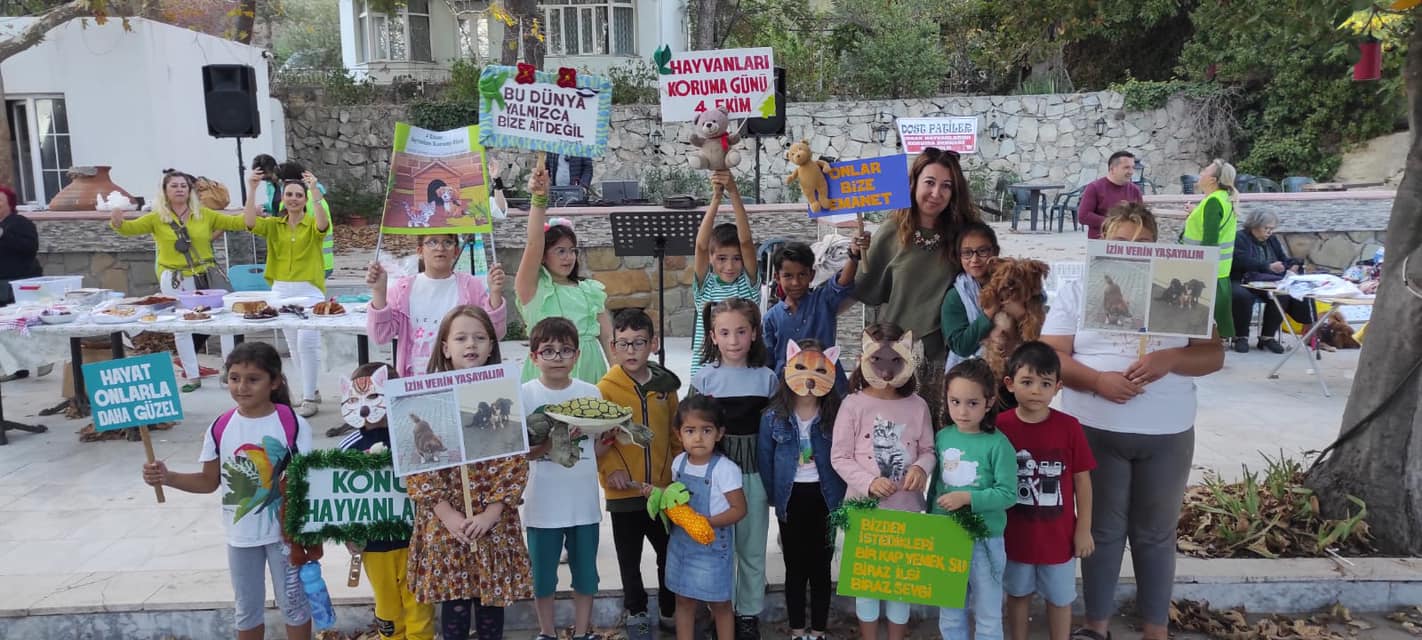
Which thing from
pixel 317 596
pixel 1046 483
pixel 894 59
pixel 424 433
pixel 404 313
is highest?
pixel 894 59

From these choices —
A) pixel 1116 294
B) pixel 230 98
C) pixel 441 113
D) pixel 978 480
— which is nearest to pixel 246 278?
pixel 230 98

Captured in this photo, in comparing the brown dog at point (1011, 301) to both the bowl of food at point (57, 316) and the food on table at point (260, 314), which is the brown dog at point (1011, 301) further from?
the bowl of food at point (57, 316)

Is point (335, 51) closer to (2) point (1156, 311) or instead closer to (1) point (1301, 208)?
(1) point (1301, 208)

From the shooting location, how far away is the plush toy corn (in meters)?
3.14

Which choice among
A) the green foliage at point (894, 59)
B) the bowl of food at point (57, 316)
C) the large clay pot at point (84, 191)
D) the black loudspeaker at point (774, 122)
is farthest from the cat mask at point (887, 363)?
the green foliage at point (894, 59)

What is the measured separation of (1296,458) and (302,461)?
539 cm

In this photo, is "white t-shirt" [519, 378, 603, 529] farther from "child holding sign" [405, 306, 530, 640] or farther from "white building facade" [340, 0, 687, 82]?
"white building facade" [340, 0, 687, 82]

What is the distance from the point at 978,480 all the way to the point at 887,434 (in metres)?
0.33

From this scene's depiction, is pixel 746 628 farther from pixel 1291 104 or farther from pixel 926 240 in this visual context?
pixel 1291 104

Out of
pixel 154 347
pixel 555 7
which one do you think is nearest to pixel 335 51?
pixel 555 7

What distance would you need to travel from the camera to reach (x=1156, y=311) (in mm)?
3082

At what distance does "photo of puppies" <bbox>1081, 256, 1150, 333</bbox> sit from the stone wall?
47.4ft

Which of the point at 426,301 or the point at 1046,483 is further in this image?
the point at 426,301

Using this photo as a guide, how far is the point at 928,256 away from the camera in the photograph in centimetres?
366
